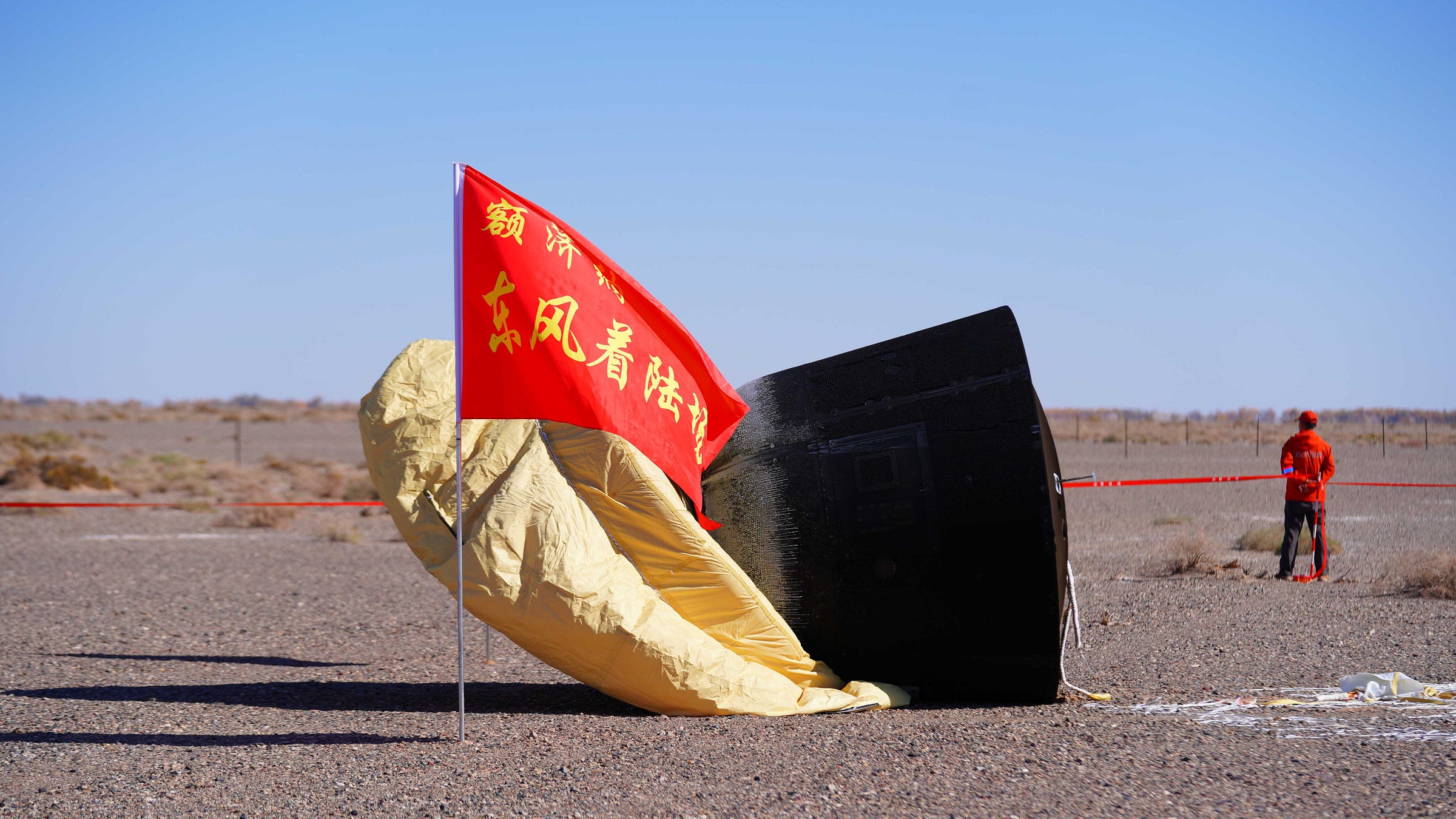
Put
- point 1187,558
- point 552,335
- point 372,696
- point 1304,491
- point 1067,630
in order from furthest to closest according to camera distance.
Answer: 1. point 1187,558
2. point 1304,491
3. point 372,696
4. point 1067,630
5. point 552,335

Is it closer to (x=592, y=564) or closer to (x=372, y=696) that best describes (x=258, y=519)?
(x=372, y=696)

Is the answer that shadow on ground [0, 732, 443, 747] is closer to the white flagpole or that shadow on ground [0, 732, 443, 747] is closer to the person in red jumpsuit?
the white flagpole

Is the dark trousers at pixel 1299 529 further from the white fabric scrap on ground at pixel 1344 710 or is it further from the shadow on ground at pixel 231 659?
the shadow on ground at pixel 231 659

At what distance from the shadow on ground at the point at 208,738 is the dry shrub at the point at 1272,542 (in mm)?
14495

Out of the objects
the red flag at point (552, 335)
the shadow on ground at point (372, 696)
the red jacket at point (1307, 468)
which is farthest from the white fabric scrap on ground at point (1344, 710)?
the red jacket at point (1307, 468)

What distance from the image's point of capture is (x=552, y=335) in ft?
20.8

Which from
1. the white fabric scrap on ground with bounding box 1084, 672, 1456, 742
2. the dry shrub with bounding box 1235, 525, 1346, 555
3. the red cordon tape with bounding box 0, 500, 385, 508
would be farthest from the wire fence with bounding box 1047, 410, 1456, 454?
the white fabric scrap on ground with bounding box 1084, 672, 1456, 742

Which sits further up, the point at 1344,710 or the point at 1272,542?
the point at 1272,542

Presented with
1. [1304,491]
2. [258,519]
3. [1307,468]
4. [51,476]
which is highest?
[1307,468]

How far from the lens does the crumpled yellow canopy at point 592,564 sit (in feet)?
21.3

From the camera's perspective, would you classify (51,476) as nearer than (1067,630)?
No

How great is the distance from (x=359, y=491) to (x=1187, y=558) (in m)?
20.8

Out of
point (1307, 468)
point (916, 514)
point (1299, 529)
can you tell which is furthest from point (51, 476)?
point (916, 514)

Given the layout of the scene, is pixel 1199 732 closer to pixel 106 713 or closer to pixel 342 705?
pixel 342 705
